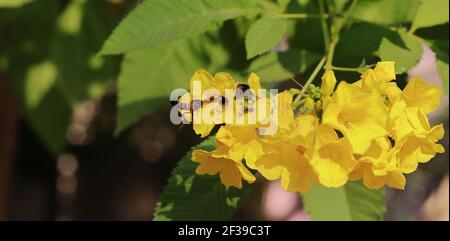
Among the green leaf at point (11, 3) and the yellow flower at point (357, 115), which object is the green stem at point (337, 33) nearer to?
the yellow flower at point (357, 115)

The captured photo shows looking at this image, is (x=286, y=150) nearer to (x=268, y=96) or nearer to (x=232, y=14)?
(x=268, y=96)

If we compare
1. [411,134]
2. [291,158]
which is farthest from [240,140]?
[411,134]

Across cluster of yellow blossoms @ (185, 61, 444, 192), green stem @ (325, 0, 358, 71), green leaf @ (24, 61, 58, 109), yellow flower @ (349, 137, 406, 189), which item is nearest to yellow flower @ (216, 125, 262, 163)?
cluster of yellow blossoms @ (185, 61, 444, 192)

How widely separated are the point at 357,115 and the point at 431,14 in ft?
1.04

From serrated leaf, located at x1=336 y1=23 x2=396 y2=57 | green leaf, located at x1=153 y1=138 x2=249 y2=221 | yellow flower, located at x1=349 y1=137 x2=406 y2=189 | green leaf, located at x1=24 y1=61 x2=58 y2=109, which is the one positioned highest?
green leaf, located at x1=24 y1=61 x2=58 y2=109

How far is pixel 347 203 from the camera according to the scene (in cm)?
107

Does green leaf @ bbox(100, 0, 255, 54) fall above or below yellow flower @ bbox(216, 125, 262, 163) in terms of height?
above

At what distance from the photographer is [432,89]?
863 mm

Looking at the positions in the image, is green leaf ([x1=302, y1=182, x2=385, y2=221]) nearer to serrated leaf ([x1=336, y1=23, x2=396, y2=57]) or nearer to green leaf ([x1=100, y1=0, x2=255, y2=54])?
serrated leaf ([x1=336, y1=23, x2=396, y2=57])

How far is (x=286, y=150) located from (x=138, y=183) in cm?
176

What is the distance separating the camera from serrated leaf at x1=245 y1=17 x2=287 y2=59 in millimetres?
954

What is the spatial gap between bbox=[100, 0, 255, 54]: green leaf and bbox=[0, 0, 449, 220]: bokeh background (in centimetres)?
26

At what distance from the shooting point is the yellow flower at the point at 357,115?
0.75 metres

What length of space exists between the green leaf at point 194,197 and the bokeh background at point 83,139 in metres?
0.30
